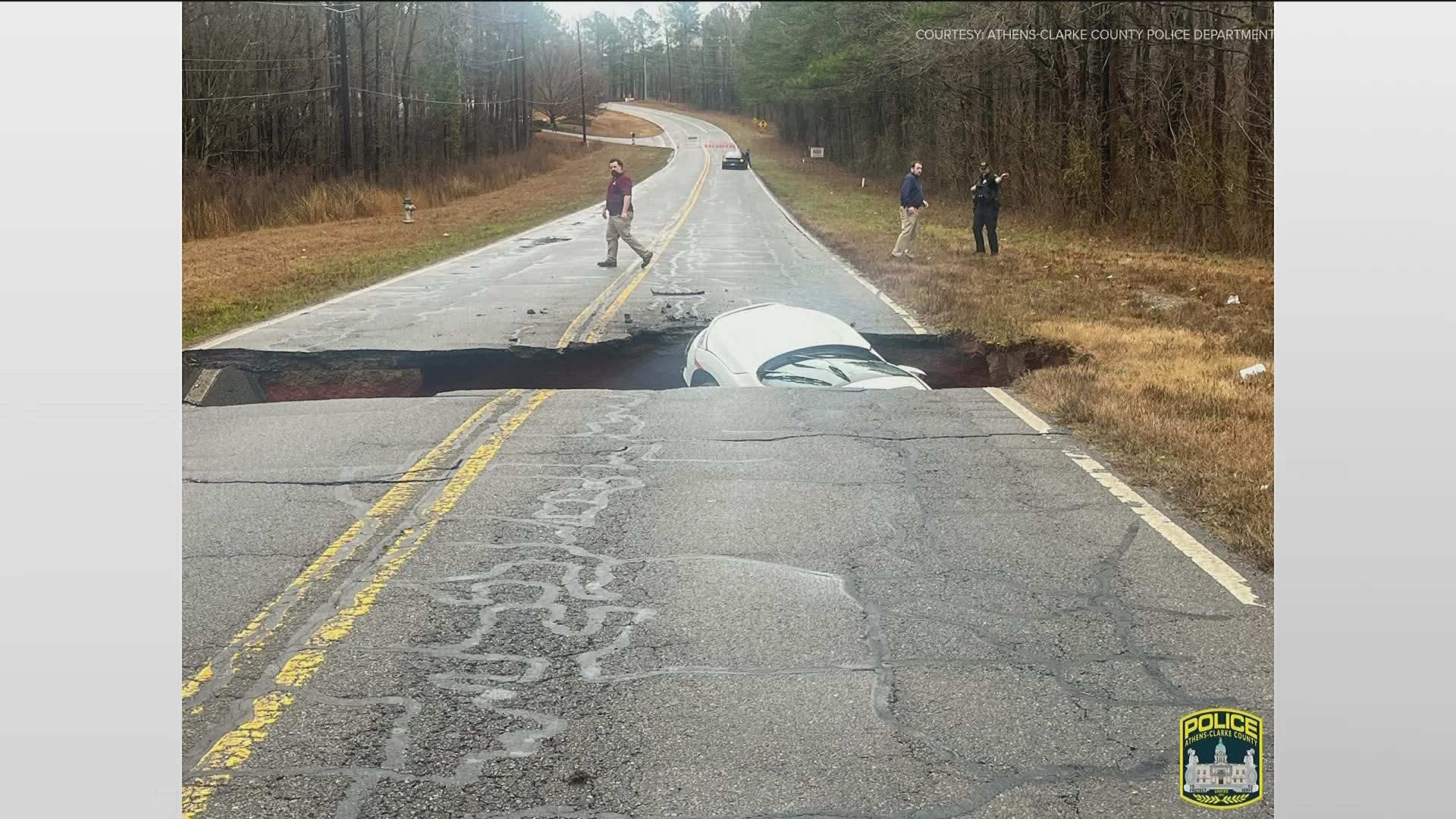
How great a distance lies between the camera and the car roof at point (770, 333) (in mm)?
4781

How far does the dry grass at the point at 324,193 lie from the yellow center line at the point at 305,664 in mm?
1208

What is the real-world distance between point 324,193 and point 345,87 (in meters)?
1.66

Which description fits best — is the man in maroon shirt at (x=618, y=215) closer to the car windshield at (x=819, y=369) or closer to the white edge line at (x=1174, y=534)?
the car windshield at (x=819, y=369)

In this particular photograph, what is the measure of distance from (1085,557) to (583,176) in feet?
7.71

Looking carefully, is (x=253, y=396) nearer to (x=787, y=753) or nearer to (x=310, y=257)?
(x=310, y=257)

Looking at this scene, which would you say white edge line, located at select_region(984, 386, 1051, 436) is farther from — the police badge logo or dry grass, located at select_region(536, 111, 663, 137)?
the police badge logo

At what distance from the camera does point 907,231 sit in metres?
5.25

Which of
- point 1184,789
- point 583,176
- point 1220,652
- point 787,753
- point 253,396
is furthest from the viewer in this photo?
point 253,396

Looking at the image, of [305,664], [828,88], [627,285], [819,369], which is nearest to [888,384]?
[819,369]

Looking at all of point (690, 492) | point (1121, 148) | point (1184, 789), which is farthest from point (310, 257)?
point (1184, 789)

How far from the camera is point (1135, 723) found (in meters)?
2.91

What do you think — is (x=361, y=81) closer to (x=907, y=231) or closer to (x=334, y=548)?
(x=334, y=548)

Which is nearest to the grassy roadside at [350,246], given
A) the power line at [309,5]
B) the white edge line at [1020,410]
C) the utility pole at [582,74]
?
the utility pole at [582,74]

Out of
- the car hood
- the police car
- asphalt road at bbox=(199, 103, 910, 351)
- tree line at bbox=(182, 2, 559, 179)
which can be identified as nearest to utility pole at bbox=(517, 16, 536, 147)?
tree line at bbox=(182, 2, 559, 179)
